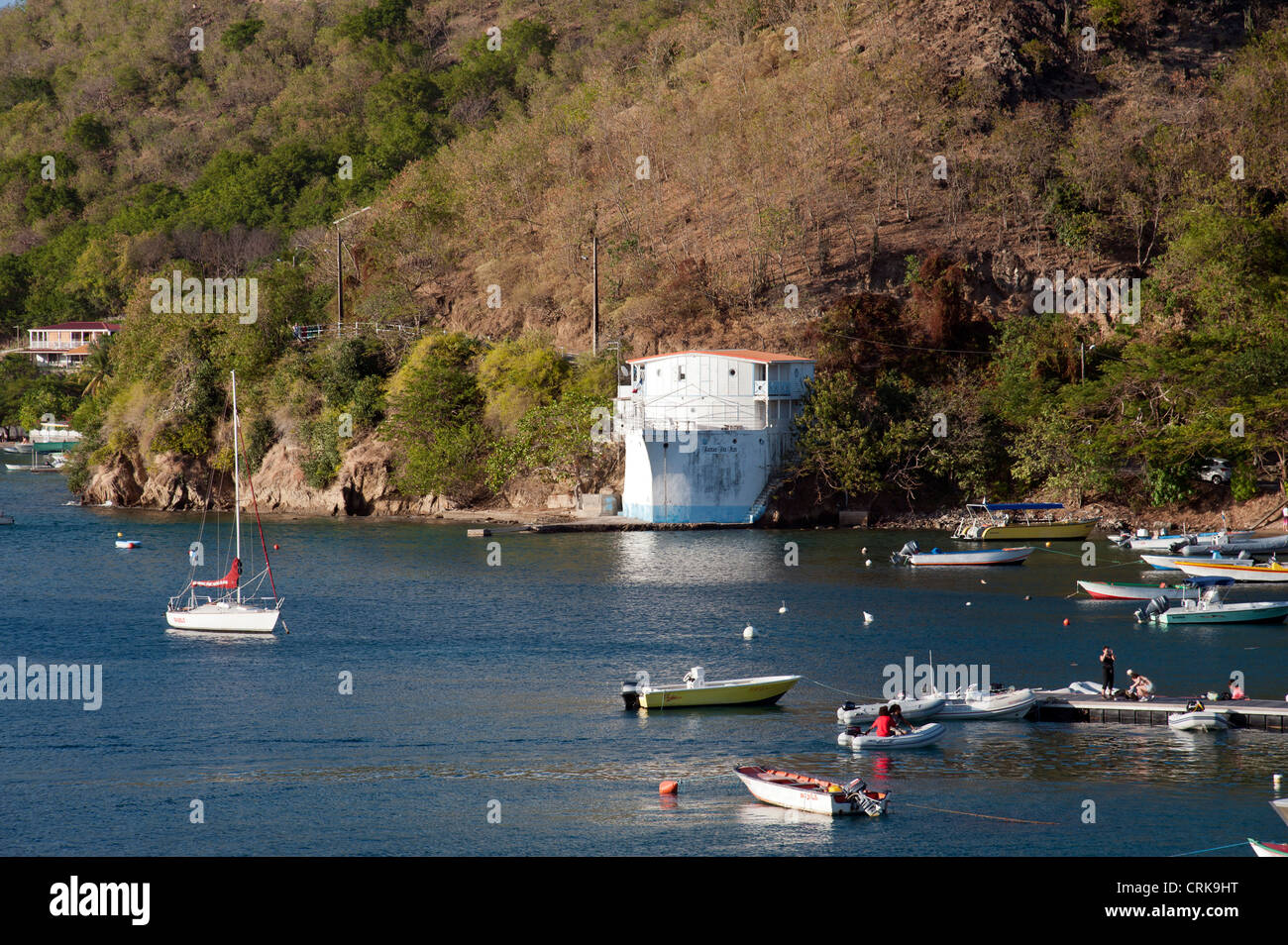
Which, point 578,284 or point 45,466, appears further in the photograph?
point 45,466

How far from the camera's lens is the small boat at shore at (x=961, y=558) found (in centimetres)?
6712

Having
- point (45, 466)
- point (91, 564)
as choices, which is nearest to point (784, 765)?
point (91, 564)

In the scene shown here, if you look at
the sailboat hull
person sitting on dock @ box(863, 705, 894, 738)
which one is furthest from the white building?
person sitting on dock @ box(863, 705, 894, 738)

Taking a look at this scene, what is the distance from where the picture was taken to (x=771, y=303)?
9919 cm

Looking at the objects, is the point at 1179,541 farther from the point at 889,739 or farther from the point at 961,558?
the point at 889,739

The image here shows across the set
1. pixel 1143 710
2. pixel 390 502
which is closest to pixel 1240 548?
pixel 1143 710

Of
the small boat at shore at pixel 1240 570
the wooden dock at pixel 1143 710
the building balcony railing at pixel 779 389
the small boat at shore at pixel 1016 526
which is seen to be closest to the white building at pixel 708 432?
the building balcony railing at pixel 779 389

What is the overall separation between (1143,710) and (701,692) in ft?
42.0

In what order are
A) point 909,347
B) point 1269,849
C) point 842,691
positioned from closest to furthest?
point 1269,849, point 842,691, point 909,347

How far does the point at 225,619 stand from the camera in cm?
5194

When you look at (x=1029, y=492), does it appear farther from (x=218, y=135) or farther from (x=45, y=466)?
(x=218, y=135)

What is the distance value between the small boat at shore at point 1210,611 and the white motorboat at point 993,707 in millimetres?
16835

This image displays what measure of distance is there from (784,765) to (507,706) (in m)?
9.85

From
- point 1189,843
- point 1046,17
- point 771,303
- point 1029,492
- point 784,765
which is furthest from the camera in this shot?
point 1046,17
